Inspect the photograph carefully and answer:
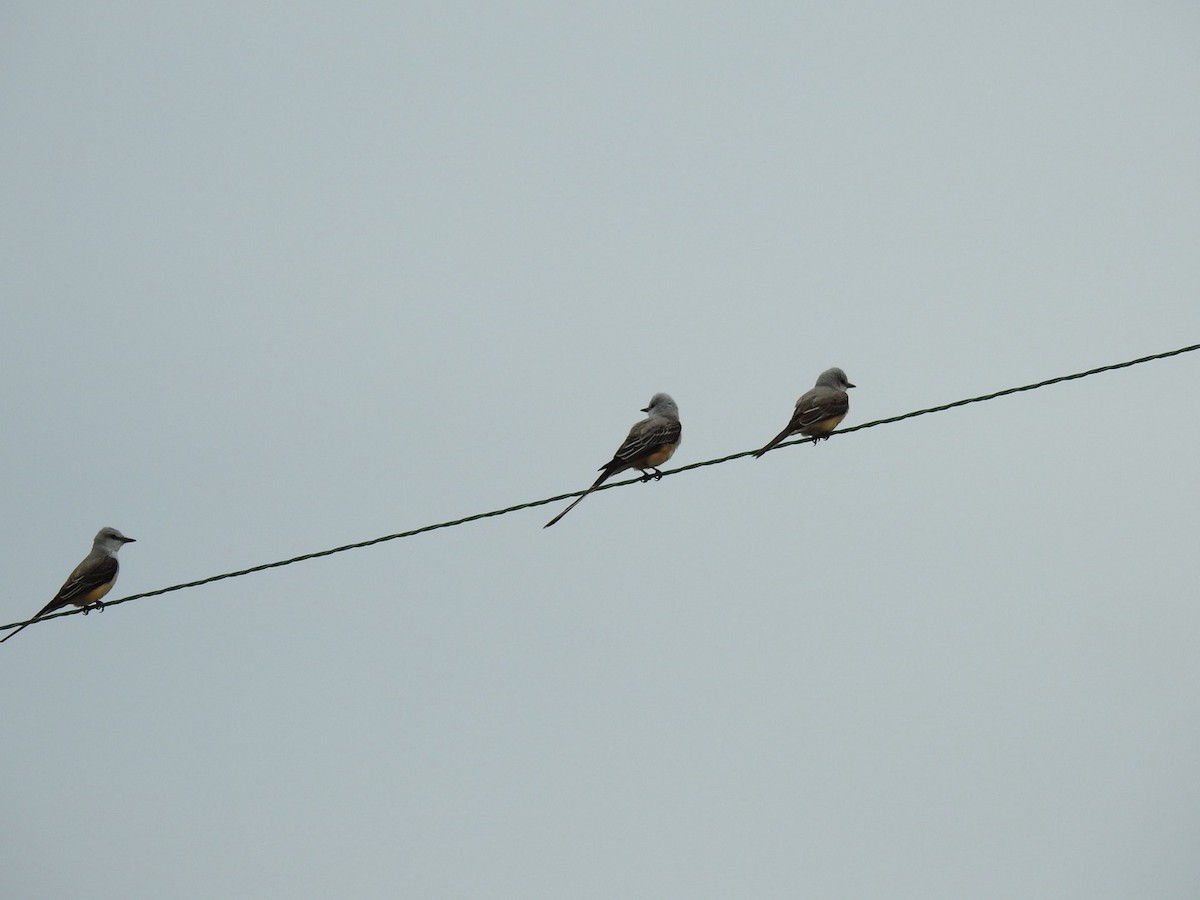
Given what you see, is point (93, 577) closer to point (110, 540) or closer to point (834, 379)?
point (110, 540)

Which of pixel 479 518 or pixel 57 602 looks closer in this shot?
pixel 479 518

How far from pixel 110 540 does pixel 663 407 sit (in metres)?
5.73

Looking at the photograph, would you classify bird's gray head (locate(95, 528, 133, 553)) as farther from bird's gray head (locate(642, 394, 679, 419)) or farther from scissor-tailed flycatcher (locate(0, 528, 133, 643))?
bird's gray head (locate(642, 394, 679, 419))

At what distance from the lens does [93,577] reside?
16.0 meters


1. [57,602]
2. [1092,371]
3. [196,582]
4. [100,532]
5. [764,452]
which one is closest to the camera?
[1092,371]

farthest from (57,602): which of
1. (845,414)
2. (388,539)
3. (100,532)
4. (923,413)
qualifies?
(923,413)

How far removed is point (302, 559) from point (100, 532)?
7.35 meters

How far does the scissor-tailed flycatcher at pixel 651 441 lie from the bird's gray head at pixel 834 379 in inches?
59.9

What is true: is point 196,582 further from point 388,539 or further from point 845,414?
point 845,414

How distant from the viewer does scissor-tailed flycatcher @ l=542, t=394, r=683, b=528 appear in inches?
564

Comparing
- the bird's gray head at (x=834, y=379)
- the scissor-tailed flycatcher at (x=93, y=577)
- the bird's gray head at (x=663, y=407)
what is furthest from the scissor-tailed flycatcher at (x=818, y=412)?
the scissor-tailed flycatcher at (x=93, y=577)

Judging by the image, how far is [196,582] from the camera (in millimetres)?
10742

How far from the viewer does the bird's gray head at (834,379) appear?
1648cm

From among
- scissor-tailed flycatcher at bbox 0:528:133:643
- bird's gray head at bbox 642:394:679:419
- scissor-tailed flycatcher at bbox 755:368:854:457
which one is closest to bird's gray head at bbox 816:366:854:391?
scissor-tailed flycatcher at bbox 755:368:854:457
